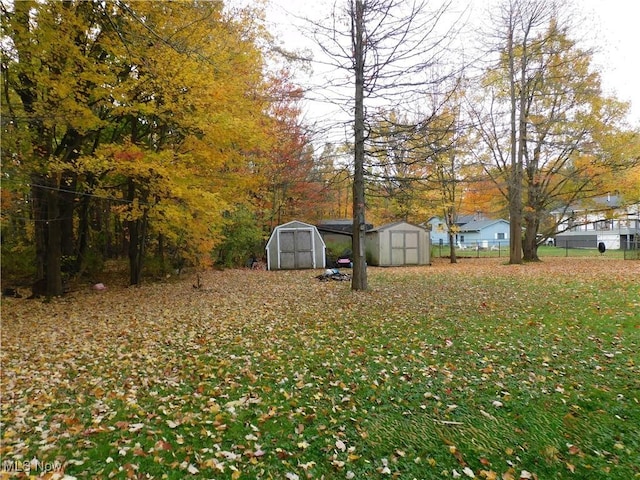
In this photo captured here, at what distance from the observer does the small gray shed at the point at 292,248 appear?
1869 cm

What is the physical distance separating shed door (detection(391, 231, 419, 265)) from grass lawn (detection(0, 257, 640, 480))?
12126mm

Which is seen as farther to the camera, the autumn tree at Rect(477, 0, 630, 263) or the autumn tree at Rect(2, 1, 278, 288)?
the autumn tree at Rect(477, 0, 630, 263)

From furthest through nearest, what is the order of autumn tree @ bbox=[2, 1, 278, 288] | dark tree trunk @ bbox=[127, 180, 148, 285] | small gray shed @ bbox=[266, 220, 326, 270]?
small gray shed @ bbox=[266, 220, 326, 270] → dark tree trunk @ bbox=[127, 180, 148, 285] → autumn tree @ bbox=[2, 1, 278, 288]

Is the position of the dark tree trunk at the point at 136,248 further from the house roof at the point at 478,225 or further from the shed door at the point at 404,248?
the house roof at the point at 478,225

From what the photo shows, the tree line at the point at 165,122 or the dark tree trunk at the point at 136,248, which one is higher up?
the tree line at the point at 165,122

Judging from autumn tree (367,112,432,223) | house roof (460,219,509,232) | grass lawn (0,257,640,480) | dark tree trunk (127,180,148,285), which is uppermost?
house roof (460,219,509,232)

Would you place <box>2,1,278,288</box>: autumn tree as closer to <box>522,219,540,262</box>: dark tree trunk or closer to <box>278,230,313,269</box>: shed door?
<box>278,230,313,269</box>: shed door

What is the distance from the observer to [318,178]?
33.2ft

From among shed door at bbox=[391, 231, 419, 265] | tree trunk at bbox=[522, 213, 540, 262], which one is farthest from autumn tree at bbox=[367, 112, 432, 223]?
tree trunk at bbox=[522, 213, 540, 262]

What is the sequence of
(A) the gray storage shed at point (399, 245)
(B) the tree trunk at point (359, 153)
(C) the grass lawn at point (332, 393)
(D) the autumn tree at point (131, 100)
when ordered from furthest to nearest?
(A) the gray storage shed at point (399, 245) < (B) the tree trunk at point (359, 153) < (D) the autumn tree at point (131, 100) < (C) the grass lawn at point (332, 393)

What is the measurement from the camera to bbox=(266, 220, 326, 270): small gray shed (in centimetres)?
1869

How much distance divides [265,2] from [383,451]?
13.2 m

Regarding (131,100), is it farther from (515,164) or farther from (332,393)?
(515,164)

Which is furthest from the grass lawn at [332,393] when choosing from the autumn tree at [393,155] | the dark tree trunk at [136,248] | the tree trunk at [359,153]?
the dark tree trunk at [136,248]
